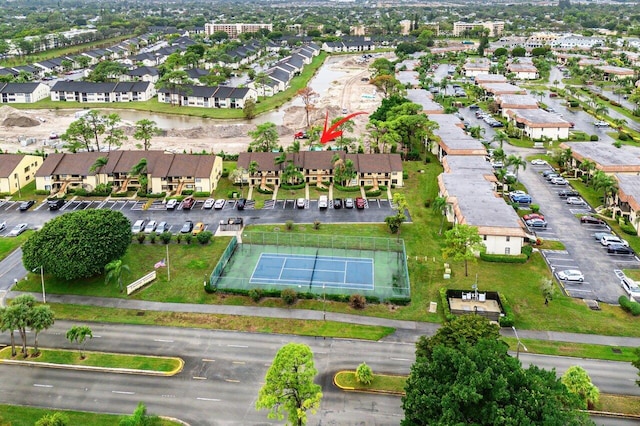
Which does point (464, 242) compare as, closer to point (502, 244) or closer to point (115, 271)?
point (502, 244)

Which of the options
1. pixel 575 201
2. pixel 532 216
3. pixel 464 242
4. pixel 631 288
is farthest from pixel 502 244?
pixel 575 201

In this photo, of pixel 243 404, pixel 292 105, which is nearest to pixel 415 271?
pixel 243 404

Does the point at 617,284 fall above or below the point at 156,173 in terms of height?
below

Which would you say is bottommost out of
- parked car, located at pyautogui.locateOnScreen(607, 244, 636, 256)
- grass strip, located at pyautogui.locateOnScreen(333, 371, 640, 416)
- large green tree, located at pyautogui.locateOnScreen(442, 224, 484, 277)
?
grass strip, located at pyautogui.locateOnScreen(333, 371, 640, 416)

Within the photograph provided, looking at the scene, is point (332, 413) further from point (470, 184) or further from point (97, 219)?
point (470, 184)

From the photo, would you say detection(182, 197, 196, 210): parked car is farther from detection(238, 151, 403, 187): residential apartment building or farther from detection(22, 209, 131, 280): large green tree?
detection(22, 209, 131, 280): large green tree

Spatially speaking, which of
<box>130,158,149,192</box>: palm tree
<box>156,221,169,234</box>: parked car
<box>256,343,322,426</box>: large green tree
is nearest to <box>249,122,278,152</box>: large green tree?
<box>130,158,149,192</box>: palm tree

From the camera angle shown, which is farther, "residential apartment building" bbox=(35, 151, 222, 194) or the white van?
"residential apartment building" bbox=(35, 151, 222, 194)
